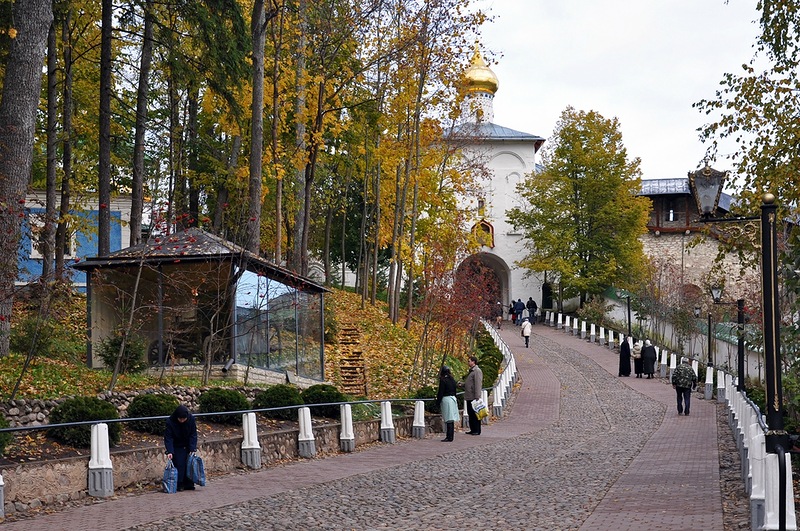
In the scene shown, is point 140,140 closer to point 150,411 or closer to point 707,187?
point 150,411

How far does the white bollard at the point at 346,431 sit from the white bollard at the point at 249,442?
3.13 m

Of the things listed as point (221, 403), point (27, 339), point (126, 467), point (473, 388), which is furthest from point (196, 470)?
point (473, 388)

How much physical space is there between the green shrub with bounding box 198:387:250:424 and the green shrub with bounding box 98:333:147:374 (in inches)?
135

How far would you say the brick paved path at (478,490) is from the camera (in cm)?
1095

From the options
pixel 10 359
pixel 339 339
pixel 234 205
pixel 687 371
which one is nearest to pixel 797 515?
pixel 10 359

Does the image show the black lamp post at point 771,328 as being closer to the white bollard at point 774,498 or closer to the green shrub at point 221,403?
the white bollard at point 774,498

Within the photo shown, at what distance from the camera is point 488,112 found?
2842 inches

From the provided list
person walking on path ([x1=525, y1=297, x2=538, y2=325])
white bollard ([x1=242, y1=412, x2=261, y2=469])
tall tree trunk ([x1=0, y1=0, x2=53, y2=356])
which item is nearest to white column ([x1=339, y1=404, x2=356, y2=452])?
white bollard ([x1=242, y1=412, x2=261, y2=469])

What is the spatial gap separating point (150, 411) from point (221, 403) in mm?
1791

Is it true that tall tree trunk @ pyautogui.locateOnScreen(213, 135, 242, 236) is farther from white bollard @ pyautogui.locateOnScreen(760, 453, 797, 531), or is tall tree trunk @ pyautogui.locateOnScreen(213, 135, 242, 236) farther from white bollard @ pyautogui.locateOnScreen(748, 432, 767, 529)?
white bollard @ pyautogui.locateOnScreen(760, 453, 797, 531)

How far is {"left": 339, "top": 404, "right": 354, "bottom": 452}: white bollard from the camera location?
18359 millimetres

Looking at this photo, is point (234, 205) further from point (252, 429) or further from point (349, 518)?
point (349, 518)

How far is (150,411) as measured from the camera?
1491 centimetres

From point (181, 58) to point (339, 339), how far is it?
36.1 ft
